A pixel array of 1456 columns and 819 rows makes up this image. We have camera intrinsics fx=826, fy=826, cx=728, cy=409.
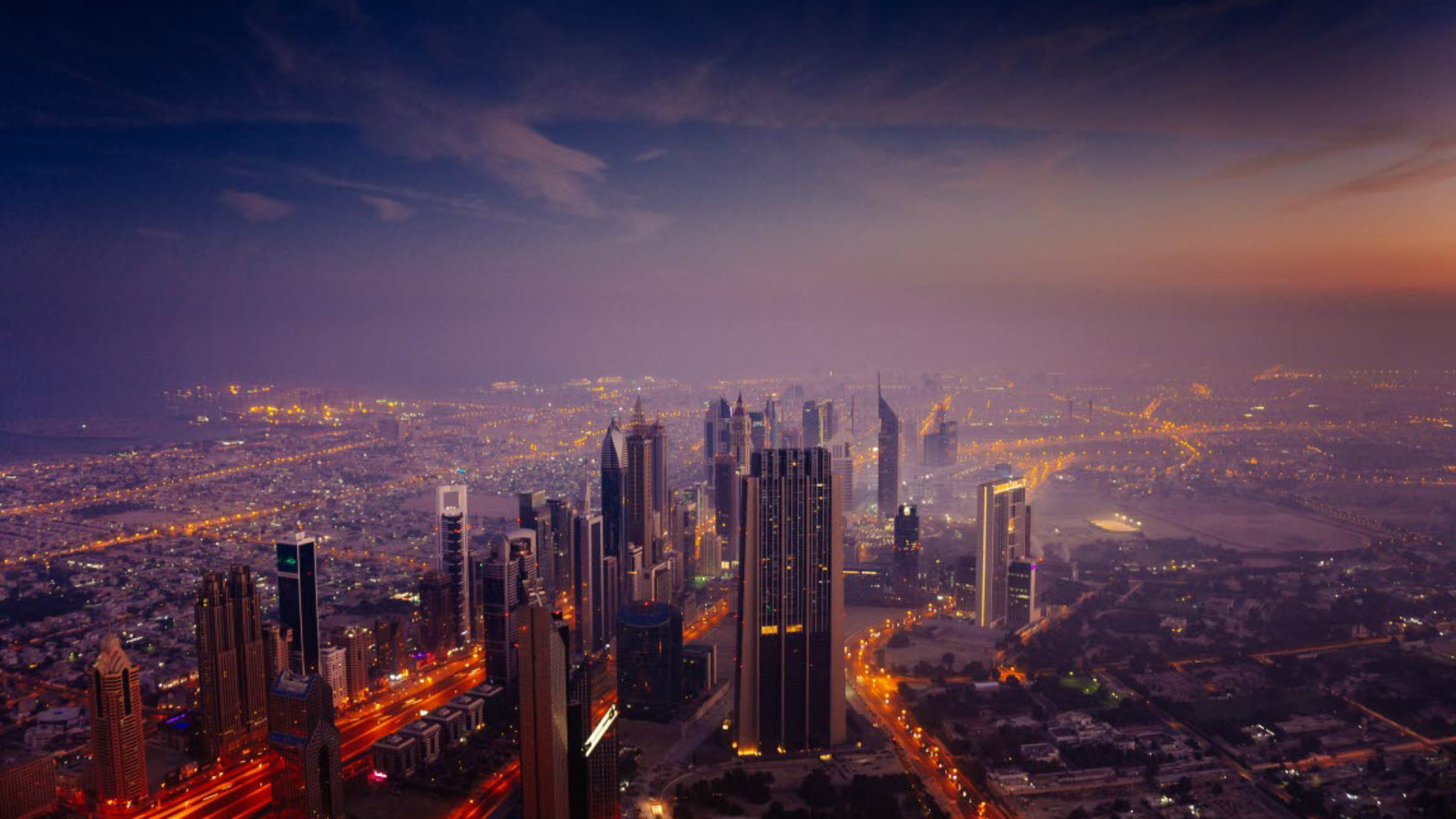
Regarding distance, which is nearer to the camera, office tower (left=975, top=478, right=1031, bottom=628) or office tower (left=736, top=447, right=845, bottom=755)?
office tower (left=736, top=447, right=845, bottom=755)

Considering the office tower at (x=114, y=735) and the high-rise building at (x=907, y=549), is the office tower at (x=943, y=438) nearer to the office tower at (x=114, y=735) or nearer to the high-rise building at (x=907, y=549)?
the high-rise building at (x=907, y=549)

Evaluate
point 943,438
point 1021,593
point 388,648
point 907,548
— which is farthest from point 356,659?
point 943,438

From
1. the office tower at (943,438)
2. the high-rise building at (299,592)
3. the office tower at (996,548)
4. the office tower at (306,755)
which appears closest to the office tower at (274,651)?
the high-rise building at (299,592)

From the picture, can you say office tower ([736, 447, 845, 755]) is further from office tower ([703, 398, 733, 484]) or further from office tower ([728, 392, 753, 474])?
office tower ([703, 398, 733, 484])

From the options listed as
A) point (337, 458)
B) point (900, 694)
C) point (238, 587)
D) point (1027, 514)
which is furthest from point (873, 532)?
point (337, 458)

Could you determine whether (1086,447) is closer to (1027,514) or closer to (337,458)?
(1027,514)

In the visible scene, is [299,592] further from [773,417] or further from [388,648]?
[773,417]

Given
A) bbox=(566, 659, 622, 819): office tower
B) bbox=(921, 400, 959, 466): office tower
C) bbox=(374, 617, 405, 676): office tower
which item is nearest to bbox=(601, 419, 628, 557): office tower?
bbox=(566, 659, 622, 819): office tower
